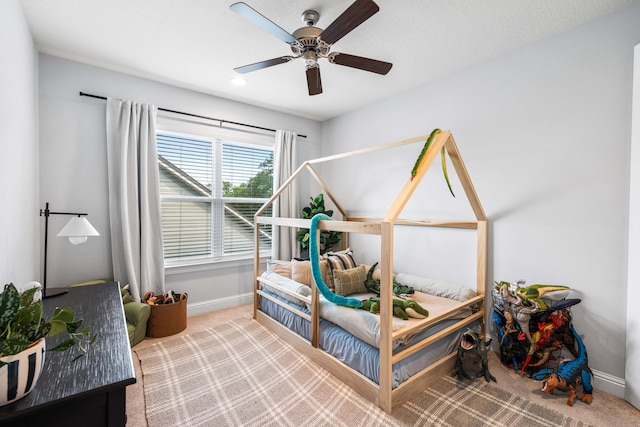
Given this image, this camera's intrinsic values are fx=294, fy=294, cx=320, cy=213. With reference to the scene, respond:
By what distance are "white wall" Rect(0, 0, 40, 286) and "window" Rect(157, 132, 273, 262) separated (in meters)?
1.01

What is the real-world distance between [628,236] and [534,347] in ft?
3.03

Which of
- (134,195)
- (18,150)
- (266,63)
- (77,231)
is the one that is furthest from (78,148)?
(266,63)

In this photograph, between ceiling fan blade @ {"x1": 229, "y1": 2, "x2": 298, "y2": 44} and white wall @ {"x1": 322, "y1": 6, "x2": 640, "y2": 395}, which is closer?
ceiling fan blade @ {"x1": 229, "y1": 2, "x2": 298, "y2": 44}

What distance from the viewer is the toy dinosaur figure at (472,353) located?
2.04 meters

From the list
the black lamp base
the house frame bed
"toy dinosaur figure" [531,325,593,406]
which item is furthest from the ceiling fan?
"toy dinosaur figure" [531,325,593,406]

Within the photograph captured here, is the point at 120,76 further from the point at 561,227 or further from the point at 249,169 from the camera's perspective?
the point at 561,227

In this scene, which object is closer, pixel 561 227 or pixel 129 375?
pixel 129 375

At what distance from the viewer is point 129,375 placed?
3.27ft

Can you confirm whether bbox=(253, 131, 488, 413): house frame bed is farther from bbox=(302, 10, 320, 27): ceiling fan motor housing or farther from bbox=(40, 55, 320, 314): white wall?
bbox=(40, 55, 320, 314): white wall

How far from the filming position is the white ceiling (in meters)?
1.86

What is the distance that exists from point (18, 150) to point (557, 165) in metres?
3.59

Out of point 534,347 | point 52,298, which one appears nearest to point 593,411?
point 534,347

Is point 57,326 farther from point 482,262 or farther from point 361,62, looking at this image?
point 482,262

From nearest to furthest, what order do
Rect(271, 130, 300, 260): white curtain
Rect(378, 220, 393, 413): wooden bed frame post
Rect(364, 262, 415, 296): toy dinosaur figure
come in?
Rect(378, 220, 393, 413): wooden bed frame post → Rect(364, 262, 415, 296): toy dinosaur figure → Rect(271, 130, 300, 260): white curtain
